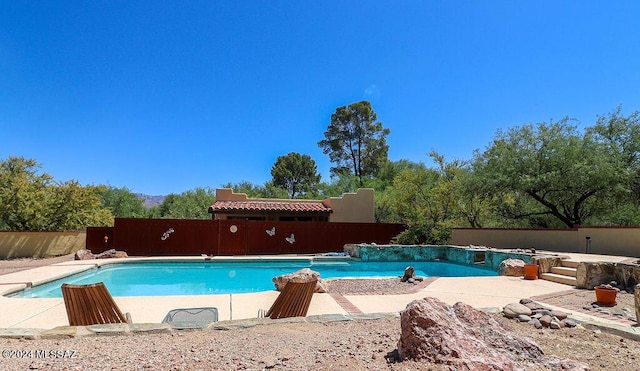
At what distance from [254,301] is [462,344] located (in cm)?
517

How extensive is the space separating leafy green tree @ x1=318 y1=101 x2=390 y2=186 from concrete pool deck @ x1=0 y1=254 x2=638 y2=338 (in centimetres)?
Result: 2739

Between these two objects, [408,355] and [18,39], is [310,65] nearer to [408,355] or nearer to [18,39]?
[18,39]

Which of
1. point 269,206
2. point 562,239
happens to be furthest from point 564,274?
point 269,206

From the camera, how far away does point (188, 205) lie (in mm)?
36469

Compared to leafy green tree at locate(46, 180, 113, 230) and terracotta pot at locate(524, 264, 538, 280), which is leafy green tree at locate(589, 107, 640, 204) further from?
leafy green tree at locate(46, 180, 113, 230)

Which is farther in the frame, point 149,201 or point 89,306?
point 149,201

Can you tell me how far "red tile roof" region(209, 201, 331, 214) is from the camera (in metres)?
21.8

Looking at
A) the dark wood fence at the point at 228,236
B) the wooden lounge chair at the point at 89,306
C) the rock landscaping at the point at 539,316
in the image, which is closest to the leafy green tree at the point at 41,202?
the dark wood fence at the point at 228,236

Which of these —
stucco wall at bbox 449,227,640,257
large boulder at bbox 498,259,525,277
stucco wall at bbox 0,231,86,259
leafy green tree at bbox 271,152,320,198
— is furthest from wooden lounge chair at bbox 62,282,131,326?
leafy green tree at bbox 271,152,320,198

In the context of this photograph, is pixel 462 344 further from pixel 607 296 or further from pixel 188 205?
pixel 188 205

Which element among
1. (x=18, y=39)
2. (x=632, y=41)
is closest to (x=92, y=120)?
(x=18, y=39)

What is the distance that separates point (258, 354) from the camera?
3.78 m

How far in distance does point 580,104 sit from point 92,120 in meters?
26.6

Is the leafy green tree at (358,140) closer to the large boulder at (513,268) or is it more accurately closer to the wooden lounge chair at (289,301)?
the large boulder at (513,268)
